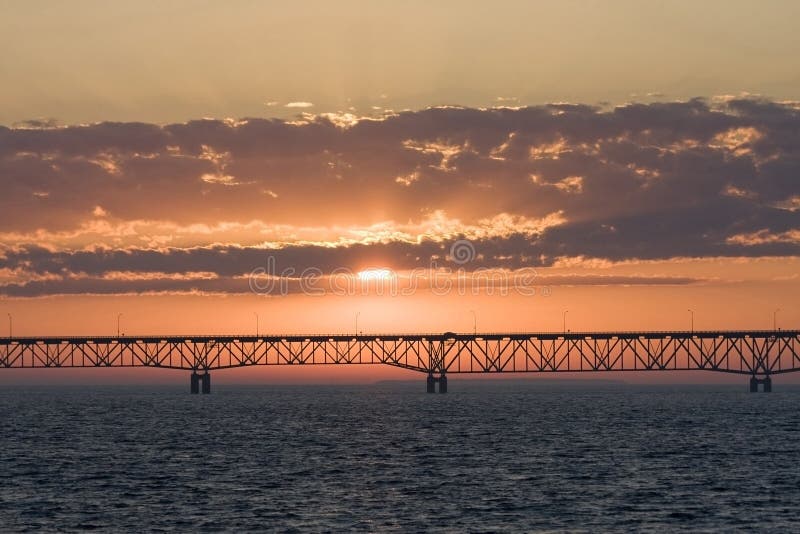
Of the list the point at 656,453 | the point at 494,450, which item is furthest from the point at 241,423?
the point at 656,453

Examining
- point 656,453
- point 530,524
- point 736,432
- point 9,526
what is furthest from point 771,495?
point 736,432

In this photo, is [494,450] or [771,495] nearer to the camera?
[771,495]

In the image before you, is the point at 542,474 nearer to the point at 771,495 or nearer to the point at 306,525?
the point at 771,495

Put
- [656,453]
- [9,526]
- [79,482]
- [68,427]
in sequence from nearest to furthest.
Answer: [9,526]
[79,482]
[656,453]
[68,427]

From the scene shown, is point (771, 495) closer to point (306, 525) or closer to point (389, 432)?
point (306, 525)

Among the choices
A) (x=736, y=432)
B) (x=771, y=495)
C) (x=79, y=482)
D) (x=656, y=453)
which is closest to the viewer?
(x=771, y=495)

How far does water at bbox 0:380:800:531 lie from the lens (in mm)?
59312

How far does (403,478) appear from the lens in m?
77.4

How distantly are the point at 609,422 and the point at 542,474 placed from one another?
70932 mm

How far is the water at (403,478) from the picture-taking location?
59.3 m

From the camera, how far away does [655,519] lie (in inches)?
2324

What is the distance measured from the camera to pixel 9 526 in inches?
2245

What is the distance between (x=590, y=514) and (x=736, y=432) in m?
70.1

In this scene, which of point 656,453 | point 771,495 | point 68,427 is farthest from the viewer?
point 68,427
